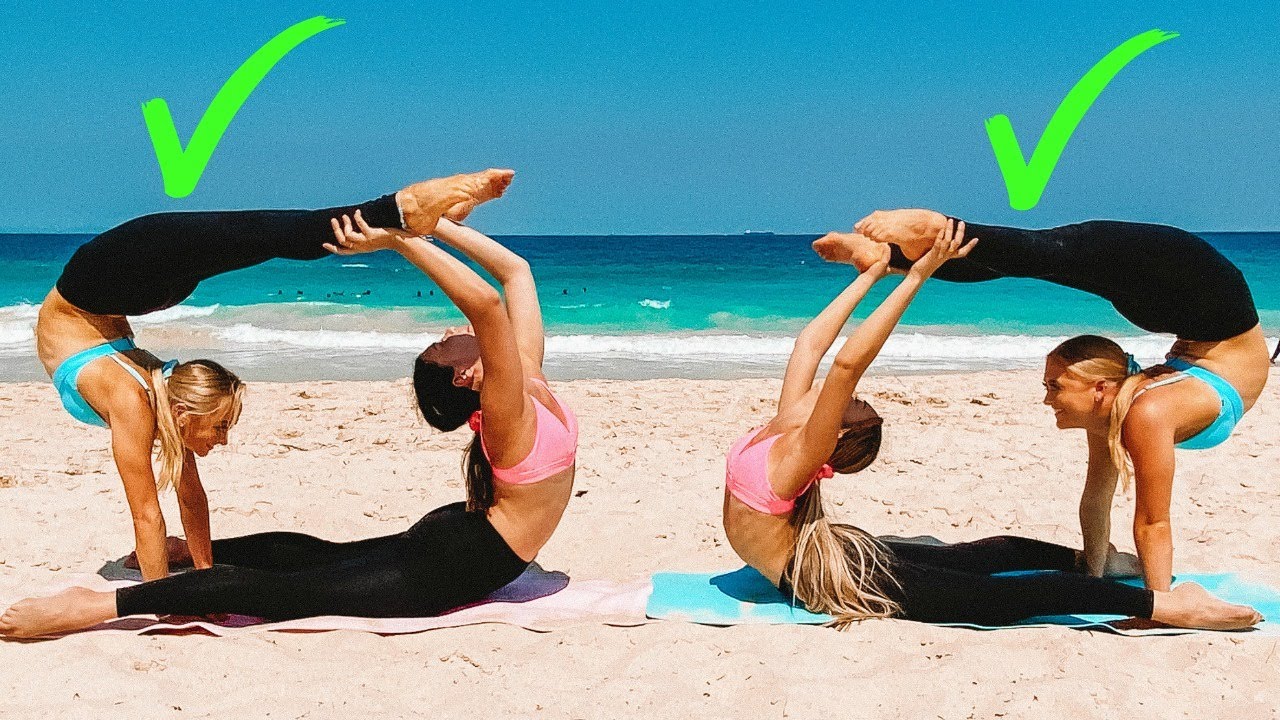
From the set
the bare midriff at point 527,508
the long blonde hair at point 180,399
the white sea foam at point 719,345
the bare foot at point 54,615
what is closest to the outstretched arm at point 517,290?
the bare midriff at point 527,508

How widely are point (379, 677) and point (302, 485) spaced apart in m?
2.86

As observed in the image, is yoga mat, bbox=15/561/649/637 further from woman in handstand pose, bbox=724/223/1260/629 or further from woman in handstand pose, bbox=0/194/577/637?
woman in handstand pose, bbox=724/223/1260/629

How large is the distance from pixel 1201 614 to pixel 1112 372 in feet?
2.98

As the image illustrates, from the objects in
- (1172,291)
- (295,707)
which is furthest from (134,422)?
(1172,291)

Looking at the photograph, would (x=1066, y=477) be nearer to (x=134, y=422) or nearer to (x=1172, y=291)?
(x=1172, y=291)

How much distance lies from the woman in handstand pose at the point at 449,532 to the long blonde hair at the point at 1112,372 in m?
1.91

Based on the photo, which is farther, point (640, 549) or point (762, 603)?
point (640, 549)

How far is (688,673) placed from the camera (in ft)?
11.8

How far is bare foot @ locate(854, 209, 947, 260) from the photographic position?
3721 millimetres

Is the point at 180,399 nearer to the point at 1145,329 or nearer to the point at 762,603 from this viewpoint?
the point at 762,603

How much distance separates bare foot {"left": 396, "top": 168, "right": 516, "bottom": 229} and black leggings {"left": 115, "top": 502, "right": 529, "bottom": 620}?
112cm

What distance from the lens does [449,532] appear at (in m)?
4.13

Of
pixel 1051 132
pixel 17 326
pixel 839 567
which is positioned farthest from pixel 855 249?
pixel 17 326

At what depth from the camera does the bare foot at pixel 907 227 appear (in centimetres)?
372
